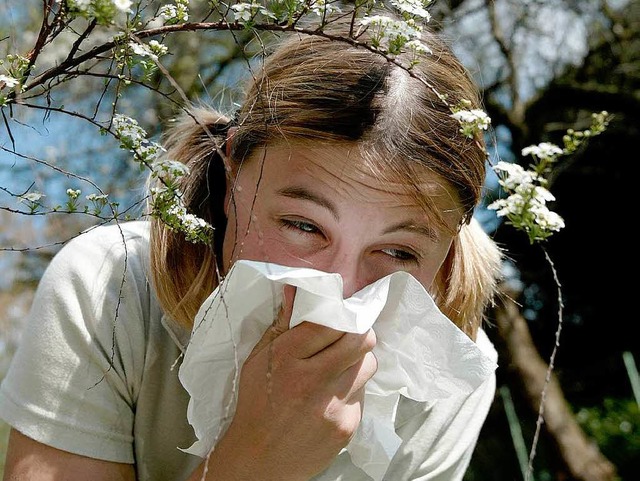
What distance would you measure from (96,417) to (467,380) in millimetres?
643

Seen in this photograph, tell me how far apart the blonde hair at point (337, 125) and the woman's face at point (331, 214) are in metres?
0.02

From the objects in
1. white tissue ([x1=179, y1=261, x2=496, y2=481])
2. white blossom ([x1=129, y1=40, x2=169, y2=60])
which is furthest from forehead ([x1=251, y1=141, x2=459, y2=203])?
white blossom ([x1=129, y1=40, x2=169, y2=60])

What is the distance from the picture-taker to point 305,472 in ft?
4.24

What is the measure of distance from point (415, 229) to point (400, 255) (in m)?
0.06

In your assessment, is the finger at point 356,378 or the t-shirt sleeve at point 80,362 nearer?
the finger at point 356,378

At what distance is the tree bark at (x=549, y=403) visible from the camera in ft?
12.4

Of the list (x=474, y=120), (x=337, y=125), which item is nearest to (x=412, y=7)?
(x=474, y=120)

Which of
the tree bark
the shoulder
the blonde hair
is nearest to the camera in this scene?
the blonde hair

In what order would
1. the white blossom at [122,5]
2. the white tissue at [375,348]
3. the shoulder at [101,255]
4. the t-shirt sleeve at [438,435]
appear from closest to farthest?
the white blossom at [122,5]
the white tissue at [375,348]
the shoulder at [101,255]
the t-shirt sleeve at [438,435]

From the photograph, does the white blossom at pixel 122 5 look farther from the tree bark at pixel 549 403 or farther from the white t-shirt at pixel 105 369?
the tree bark at pixel 549 403

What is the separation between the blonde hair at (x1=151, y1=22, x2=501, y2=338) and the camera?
4.14 ft

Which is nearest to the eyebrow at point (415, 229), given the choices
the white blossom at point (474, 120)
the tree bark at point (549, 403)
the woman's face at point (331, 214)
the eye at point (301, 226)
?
the woman's face at point (331, 214)

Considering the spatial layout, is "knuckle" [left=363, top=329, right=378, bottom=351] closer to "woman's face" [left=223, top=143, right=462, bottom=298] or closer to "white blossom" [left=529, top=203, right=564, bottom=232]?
"woman's face" [left=223, top=143, right=462, bottom=298]

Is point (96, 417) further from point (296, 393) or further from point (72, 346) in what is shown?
point (296, 393)
